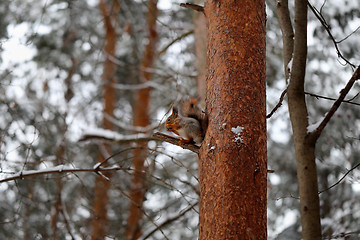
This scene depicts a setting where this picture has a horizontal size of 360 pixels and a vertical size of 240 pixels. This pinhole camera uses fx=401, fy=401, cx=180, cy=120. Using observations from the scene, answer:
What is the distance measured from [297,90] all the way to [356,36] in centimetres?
250

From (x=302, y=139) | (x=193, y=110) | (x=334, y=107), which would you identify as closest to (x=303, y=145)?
(x=302, y=139)

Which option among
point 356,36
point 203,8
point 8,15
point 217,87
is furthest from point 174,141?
point 8,15

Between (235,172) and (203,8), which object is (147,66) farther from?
(235,172)

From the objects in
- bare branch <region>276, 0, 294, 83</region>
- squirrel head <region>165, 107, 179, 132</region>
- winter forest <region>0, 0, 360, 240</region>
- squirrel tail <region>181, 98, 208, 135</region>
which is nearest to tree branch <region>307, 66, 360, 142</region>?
winter forest <region>0, 0, 360, 240</region>

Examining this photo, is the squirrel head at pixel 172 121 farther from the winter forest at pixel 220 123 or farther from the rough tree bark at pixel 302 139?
the rough tree bark at pixel 302 139

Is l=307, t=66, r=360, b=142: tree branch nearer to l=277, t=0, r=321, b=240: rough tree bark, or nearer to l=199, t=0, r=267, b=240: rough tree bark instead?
l=277, t=0, r=321, b=240: rough tree bark

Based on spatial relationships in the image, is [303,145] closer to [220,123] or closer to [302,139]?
[302,139]

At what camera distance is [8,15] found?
6484mm

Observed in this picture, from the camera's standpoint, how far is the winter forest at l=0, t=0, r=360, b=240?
6.17 ft

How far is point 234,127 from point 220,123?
74 millimetres

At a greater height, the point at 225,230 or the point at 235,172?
the point at 235,172

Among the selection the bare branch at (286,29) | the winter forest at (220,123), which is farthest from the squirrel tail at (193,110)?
the bare branch at (286,29)

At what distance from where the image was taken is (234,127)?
1872 mm

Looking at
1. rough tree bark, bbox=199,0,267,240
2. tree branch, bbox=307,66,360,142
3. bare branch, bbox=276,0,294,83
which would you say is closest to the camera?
rough tree bark, bbox=199,0,267,240
